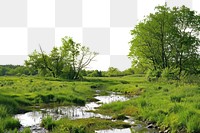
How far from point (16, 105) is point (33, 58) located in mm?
65355

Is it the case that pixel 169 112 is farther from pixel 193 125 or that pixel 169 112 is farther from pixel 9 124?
pixel 9 124

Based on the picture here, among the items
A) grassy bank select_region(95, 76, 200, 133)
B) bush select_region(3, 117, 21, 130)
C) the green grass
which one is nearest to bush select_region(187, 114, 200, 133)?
grassy bank select_region(95, 76, 200, 133)

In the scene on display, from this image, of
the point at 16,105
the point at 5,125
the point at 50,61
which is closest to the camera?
the point at 5,125


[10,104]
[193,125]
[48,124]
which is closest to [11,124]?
[48,124]

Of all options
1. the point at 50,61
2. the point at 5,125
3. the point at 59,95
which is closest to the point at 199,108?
the point at 5,125

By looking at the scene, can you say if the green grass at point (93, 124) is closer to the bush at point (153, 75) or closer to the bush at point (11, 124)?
the bush at point (11, 124)

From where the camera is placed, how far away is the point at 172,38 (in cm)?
6250

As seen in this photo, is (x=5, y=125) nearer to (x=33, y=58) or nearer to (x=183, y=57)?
(x=183, y=57)

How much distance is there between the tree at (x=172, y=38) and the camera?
203 feet

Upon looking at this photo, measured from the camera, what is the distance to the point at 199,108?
20.0 meters

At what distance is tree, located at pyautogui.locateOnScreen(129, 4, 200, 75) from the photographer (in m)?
61.8

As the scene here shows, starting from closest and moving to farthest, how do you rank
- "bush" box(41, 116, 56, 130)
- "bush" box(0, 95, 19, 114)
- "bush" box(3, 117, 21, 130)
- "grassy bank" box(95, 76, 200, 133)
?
"grassy bank" box(95, 76, 200, 133)
"bush" box(3, 117, 21, 130)
"bush" box(41, 116, 56, 130)
"bush" box(0, 95, 19, 114)

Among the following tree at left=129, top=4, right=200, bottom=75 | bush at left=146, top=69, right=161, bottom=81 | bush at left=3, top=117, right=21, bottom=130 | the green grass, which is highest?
tree at left=129, top=4, right=200, bottom=75

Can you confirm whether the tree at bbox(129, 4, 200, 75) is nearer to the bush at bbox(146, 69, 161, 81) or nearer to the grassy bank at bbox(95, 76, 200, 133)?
the bush at bbox(146, 69, 161, 81)
